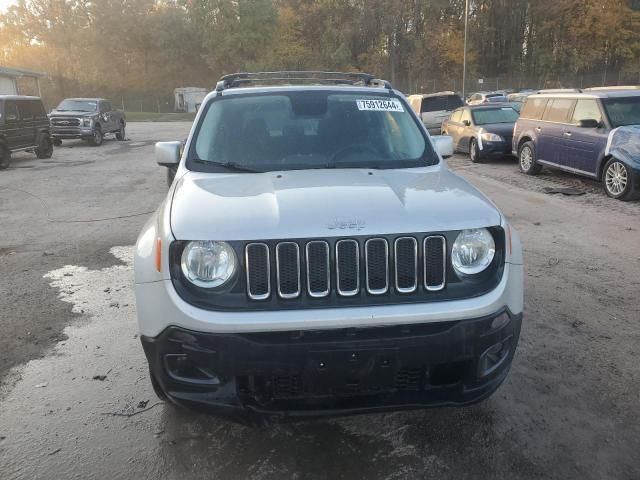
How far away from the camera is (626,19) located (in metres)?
49.0

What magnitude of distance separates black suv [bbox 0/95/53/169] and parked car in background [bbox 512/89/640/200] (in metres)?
13.6

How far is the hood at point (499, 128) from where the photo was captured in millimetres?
14508

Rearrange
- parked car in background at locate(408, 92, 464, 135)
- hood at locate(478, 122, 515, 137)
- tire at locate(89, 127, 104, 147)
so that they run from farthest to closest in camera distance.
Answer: tire at locate(89, 127, 104, 147)
parked car in background at locate(408, 92, 464, 135)
hood at locate(478, 122, 515, 137)

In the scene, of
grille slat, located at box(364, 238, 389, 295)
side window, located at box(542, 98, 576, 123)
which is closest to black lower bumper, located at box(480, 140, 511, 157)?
side window, located at box(542, 98, 576, 123)

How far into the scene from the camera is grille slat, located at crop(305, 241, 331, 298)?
255cm

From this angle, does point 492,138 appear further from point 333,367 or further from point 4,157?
point 4,157

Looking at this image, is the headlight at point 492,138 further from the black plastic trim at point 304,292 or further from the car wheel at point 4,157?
the car wheel at point 4,157

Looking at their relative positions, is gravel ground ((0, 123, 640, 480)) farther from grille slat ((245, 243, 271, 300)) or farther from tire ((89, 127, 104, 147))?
tire ((89, 127, 104, 147))

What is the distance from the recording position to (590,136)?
9.95m

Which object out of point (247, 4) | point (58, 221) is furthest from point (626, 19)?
point (58, 221)

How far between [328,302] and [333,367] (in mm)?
291

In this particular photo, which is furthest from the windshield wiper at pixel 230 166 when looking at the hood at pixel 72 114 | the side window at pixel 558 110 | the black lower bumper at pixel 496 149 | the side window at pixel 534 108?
the hood at pixel 72 114

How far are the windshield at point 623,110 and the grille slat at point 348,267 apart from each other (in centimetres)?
867

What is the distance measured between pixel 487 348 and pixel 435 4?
59.2 m
